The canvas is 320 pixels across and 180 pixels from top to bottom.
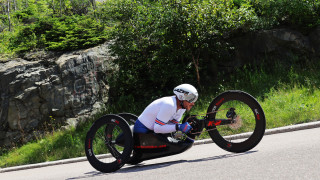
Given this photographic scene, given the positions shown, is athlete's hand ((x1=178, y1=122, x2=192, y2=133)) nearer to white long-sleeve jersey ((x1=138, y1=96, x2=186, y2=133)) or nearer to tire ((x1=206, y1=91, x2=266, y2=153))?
white long-sleeve jersey ((x1=138, y1=96, x2=186, y2=133))

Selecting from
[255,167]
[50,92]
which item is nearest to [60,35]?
[50,92]

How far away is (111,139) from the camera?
616 centimetres

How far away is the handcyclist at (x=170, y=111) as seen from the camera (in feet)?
18.0

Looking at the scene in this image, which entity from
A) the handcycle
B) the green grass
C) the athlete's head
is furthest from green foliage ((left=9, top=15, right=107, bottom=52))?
the athlete's head

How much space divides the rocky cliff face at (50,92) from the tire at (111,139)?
8.67 meters

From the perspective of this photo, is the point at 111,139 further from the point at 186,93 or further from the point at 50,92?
the point at 50,92

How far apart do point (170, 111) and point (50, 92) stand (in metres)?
10.5

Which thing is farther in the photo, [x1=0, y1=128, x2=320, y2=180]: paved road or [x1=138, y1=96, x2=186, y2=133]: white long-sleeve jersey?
[x1=138, y1=96, x2=186, y2=133]: white long-sleeve jersey

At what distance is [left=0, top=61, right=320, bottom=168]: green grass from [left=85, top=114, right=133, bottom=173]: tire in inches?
162

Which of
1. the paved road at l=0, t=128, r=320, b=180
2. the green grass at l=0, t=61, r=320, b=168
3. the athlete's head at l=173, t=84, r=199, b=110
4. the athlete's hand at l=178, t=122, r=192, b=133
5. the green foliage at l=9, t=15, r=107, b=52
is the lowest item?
the green grass at l=0, t=61, r=320, b=168

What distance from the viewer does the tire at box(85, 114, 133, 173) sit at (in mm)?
5516

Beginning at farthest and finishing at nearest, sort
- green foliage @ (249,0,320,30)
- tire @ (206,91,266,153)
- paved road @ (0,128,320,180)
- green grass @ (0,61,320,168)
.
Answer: green foliage @ (249,0,320,30) → green grass @ (0,61,320,168) → tire @ (206,91,266,153) → paved road @ (0,128,320,180)

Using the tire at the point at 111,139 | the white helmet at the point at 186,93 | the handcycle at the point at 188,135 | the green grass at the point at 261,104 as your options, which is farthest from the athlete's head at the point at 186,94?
the green grass at the point at 261,104

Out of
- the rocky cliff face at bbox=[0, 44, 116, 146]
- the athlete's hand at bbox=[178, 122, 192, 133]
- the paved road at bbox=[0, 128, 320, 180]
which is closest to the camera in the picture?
the paved road at bbox=[0, 128, 320, 180]
